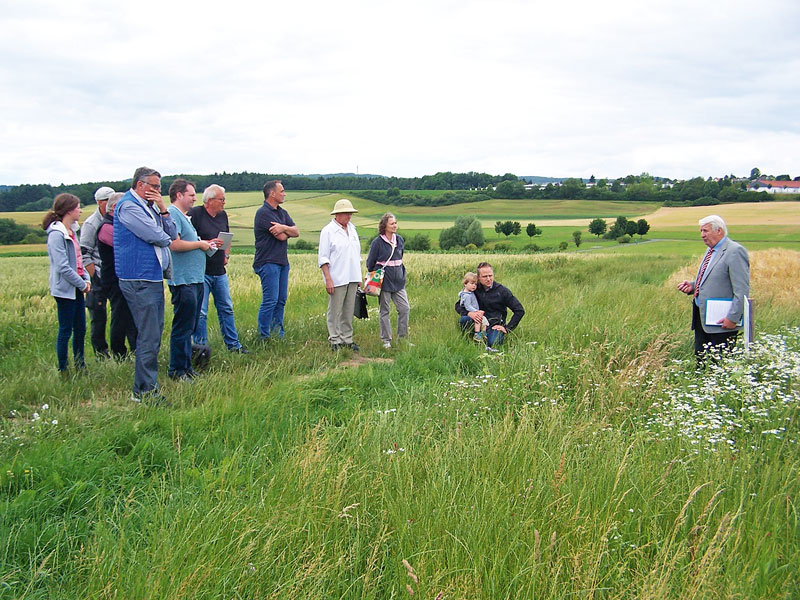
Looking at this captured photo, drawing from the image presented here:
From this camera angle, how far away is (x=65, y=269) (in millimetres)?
6219

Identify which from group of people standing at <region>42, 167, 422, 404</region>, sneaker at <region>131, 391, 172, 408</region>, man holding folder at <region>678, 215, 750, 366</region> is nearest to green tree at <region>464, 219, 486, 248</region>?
group of people standing at <region>42, 167, 422, 404</region>

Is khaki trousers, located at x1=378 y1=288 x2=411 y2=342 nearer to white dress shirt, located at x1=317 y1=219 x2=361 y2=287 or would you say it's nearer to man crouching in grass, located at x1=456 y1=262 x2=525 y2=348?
white dress shirt, located at x1=317 y1=219 x2=361 y2=287

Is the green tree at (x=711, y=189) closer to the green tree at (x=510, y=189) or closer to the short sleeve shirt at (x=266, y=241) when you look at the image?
the green tree at (x=510, y=189)

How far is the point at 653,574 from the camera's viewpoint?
7.73ft

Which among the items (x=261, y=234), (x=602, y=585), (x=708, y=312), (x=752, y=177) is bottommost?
(x=602, y=585)

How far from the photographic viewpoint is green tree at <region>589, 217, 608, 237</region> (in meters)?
63.1

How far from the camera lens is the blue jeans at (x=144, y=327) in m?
5.42

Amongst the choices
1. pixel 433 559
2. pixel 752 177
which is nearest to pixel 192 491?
pixel 433 559

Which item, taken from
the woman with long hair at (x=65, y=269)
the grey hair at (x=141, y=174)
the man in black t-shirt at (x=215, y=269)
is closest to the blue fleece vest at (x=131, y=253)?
the grey hair at (x=141, y=174)

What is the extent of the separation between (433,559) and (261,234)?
6.33 m

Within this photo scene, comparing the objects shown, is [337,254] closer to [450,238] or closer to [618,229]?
[450,238]

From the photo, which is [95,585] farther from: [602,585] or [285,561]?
[602,585]

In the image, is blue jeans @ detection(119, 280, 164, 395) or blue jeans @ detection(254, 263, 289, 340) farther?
blue jeans @ detection(254, 263, 289, 340)

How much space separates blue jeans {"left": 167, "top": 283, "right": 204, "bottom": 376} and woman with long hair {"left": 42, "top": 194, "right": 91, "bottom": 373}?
3.65ft
